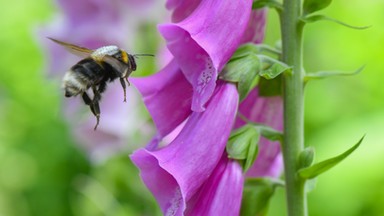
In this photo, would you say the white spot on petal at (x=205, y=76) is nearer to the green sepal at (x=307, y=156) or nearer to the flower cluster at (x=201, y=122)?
the flower cluster at (x=201, y=122)

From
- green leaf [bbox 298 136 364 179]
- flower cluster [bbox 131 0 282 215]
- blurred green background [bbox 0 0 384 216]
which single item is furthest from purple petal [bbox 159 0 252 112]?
blurred green background [bbox 0 0 384 216]

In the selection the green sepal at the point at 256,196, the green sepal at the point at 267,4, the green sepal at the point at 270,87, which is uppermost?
the green sepal at the point at 267,4

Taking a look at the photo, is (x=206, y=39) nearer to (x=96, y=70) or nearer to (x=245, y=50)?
(x=245, y=50)

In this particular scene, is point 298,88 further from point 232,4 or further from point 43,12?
point 43,12

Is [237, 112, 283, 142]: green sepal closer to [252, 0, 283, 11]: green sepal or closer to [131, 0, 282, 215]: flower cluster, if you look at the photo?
[131, 0, 282, 215]: flower cluster

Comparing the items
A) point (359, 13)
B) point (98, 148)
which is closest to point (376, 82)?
point (359, 13)

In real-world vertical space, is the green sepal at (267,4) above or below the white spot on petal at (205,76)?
above

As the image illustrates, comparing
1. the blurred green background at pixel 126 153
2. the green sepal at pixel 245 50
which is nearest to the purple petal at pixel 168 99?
the green sepal at pixel 245 50
